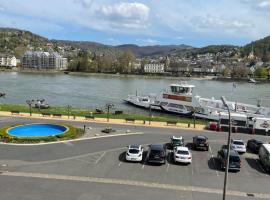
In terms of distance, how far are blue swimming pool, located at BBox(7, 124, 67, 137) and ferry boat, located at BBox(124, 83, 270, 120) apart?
2988 cm

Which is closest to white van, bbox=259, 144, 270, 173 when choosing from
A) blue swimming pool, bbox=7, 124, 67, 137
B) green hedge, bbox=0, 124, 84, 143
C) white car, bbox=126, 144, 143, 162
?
white car, bbox=126, 144, 143, 162

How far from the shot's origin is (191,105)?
7000cm

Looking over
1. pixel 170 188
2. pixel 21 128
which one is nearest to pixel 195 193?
pixel 170 188

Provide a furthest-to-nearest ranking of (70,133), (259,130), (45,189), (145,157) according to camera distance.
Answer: (259,130) < (70,133) < (145,157) < (45,189)

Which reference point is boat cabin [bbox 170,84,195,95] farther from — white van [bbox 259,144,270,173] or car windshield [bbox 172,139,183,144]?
white van [bbox 259,144,270,173]

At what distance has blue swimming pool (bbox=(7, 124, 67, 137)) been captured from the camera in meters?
39.4

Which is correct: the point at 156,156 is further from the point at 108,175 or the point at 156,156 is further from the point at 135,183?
the point at 135,183

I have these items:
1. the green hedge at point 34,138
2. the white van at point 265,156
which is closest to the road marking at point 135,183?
the white van at point 265,156

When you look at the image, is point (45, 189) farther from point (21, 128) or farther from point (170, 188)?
point (21, 128)

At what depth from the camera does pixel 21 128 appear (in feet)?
135

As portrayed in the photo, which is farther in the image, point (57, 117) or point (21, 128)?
point (57, 117)

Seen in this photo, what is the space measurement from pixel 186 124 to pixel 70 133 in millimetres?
16583

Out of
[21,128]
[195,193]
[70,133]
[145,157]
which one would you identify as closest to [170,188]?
[195,193]

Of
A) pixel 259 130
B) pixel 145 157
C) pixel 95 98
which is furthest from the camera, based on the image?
pixel 95 98
